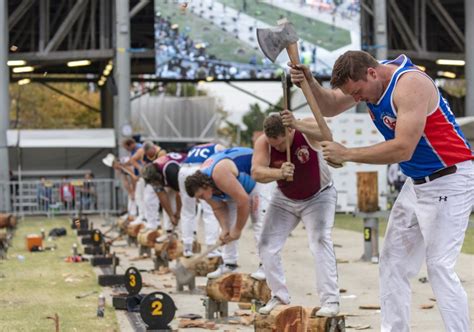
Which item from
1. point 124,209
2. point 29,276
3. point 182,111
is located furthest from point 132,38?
point 29,276

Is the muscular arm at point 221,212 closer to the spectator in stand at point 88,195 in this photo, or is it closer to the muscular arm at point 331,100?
the muscular arm at point 331,100

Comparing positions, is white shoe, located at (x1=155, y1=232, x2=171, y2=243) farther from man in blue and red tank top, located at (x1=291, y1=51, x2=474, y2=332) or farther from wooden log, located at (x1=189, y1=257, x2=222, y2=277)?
man in blue and red tank top, located at (x1=291, y1=51, x2=474, y2=332)

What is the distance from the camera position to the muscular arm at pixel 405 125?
6.74 meters

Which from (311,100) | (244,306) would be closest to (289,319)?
(311,100)

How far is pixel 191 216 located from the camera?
16.6 meters

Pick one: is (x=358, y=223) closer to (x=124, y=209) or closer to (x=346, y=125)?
(x=346, y=125)

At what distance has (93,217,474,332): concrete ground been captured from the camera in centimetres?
1056

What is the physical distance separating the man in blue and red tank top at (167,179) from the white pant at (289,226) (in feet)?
22.8

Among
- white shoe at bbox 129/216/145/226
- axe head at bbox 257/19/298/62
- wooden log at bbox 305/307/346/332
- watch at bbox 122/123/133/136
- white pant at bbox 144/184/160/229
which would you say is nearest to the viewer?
axe head at bbox 257/19/298/62

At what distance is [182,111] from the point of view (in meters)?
47.3


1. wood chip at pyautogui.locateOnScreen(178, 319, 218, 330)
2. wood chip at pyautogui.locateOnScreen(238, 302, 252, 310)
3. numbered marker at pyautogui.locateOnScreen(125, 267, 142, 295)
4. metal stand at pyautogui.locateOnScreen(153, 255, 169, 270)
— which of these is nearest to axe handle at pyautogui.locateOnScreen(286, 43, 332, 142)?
wood chip at pyautogui.locateOnScreen(178, 319, 218, 330)

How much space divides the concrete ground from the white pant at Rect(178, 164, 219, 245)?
0.67 meters

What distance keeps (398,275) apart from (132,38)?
125ft

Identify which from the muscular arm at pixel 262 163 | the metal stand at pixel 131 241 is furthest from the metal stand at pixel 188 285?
the metal stand at pixel 131 241
